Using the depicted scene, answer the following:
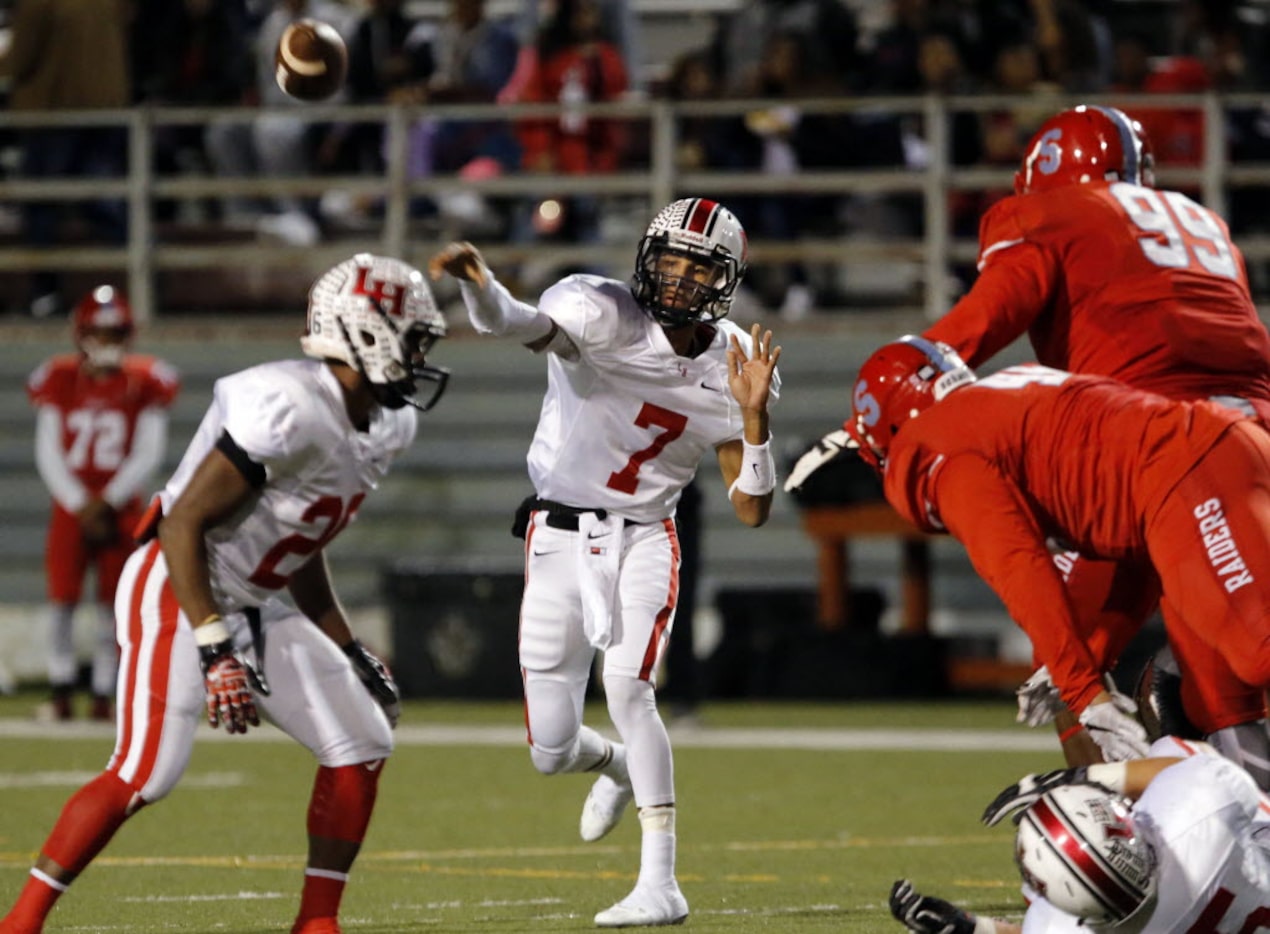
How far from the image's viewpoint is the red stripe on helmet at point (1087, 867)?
4.69 metres

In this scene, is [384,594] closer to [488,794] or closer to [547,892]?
[488,794]

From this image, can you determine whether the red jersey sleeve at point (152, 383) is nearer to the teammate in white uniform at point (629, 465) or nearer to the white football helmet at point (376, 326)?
the teammate in white uniform at point (629, 465)

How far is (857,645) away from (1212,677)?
7.55m

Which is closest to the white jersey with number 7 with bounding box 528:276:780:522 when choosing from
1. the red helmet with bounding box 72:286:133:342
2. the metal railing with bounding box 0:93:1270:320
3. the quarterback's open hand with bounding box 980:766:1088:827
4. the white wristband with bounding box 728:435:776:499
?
the white wristband with bounding box 728:435:776:499

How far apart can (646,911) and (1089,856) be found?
5.62 feet

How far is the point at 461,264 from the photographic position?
20.0 ft

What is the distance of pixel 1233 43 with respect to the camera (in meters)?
13.7

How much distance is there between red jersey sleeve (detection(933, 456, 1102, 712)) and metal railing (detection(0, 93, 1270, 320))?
8033 mm

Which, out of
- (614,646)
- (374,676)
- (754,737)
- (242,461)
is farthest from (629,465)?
(754,737)

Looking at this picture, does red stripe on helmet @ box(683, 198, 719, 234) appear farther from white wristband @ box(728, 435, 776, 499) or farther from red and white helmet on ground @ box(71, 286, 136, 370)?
red and white helmet on ground @ box(71, 286, 136, 370)

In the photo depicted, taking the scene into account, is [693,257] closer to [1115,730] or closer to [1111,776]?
[1115,730]

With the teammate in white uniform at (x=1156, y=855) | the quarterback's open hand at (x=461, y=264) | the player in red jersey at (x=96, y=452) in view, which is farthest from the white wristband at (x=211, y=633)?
the player in red jersey at (x=96, y=452)

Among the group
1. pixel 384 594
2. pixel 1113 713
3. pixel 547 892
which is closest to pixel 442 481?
pixel 384 594

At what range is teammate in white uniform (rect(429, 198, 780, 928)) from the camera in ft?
21.2
